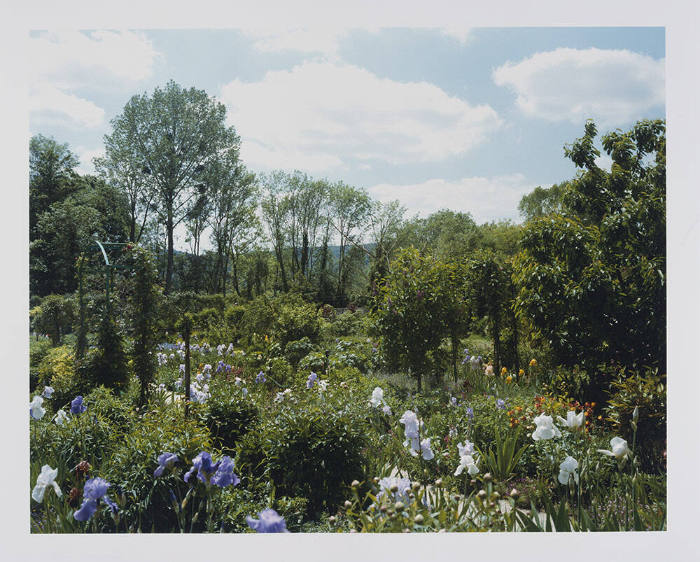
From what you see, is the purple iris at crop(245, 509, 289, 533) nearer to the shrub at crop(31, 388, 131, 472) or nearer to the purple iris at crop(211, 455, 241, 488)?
the purple iris at crop(211, 455, 241, 488)

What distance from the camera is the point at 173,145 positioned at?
6102mm

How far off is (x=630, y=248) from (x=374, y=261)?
8.04 m

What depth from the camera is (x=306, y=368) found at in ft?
17.4

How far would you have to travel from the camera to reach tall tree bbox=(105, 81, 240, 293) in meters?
4.62

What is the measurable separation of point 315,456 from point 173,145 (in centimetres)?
515

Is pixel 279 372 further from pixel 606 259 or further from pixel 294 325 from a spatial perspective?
pixel 606 259

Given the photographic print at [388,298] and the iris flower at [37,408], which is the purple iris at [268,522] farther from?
the iris flower at [37,408]

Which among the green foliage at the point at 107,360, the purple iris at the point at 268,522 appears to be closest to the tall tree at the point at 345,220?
the green foliage at the point at 107,360

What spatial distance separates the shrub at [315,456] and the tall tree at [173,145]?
3.18 m

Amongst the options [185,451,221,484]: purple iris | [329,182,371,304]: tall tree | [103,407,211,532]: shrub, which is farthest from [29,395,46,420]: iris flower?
[329,182,371,304]: tall tree

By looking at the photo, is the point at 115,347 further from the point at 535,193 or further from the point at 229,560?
the point at 535,193

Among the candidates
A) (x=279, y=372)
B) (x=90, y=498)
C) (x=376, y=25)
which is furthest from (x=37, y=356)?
(x=376, y=25)

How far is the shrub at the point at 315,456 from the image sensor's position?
8.33ft

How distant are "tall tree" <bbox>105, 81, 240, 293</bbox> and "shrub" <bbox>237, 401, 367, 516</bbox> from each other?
3.18m
